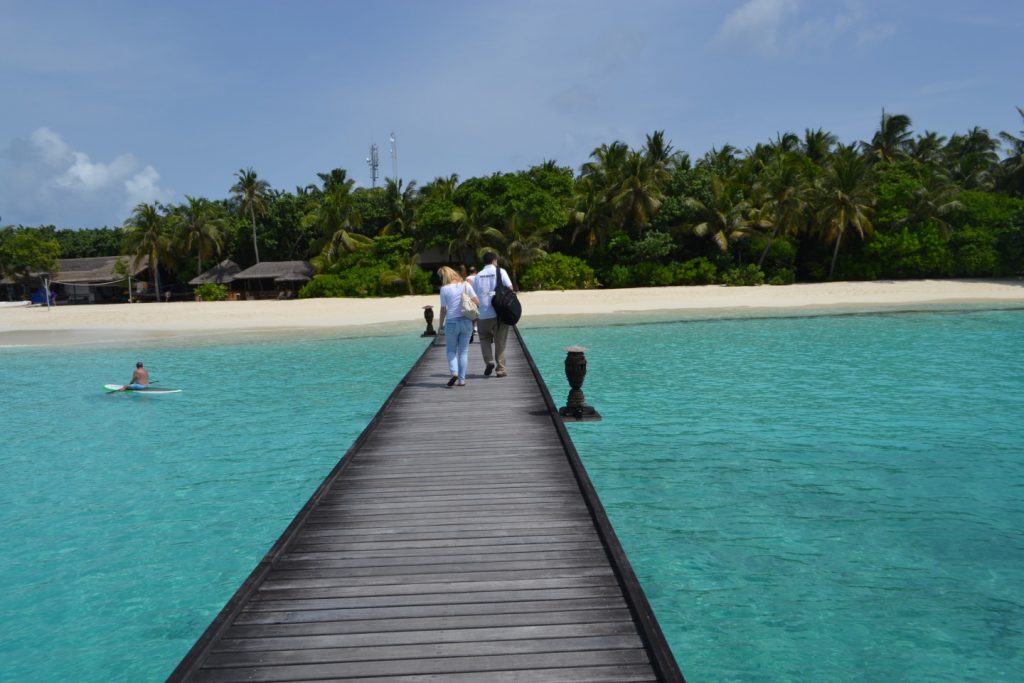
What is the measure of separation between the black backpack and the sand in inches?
719

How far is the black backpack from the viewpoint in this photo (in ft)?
30.0

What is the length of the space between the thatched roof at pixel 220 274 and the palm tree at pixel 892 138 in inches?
2015

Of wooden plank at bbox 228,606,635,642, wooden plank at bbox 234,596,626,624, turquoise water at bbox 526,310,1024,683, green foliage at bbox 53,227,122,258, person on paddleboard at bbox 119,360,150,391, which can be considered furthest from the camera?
green foliage at bbox 53,227,122,258

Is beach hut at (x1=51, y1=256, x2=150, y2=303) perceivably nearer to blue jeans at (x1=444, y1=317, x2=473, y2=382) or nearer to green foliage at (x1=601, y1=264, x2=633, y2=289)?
green foliage at (x1=601, y1=264, x2=633, y2=289)

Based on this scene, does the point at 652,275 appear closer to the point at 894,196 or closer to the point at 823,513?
the point at 894,196

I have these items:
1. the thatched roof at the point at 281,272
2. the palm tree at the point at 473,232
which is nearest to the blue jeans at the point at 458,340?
the palm tree at the point at 473,232

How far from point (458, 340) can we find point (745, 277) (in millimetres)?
34202

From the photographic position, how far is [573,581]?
411 centimetres

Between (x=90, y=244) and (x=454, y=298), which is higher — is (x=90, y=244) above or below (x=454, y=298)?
above

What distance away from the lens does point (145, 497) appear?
8633mm

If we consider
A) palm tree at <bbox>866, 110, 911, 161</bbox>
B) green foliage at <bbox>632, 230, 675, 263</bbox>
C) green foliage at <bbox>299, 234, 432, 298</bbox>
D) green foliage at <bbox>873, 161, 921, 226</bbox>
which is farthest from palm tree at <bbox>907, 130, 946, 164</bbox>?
green foliage at <bbox>299, 234, 432, 298</bbox>

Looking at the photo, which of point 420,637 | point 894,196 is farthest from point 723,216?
point 420,637

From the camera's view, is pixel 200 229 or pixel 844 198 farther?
pixel 200 229

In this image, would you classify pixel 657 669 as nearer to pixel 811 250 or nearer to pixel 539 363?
pixel 539 363
